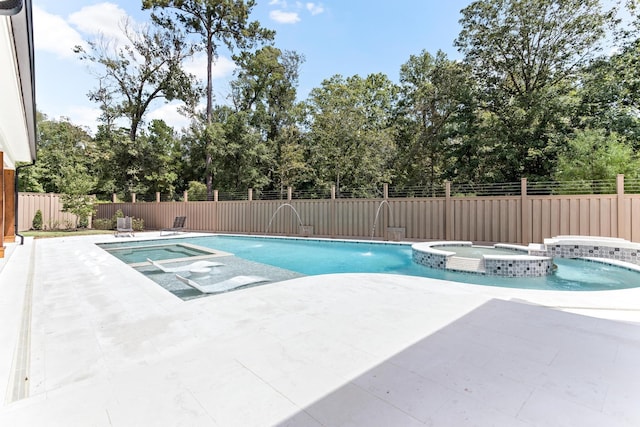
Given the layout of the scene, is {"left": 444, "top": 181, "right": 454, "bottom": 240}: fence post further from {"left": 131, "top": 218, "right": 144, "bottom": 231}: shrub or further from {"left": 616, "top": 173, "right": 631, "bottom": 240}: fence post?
{"left": 131, "top": 218, "right": 144, "bottom": 231}: shrub

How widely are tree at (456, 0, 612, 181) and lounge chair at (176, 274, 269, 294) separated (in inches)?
481

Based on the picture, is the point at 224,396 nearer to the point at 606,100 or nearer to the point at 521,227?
the point at 521,227

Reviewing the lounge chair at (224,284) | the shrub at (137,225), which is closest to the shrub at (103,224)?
the shrub at (137,225)

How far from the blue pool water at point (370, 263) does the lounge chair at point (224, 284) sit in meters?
1.39

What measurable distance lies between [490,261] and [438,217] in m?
3.49

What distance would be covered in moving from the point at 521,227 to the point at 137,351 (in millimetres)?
8450

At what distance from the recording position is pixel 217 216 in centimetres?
1309

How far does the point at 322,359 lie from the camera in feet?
6.89

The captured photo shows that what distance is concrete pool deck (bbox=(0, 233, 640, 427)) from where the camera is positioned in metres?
1.56

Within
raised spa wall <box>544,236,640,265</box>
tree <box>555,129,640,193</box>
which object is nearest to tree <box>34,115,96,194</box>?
raised spa wall <box>544,236,640,265</box>

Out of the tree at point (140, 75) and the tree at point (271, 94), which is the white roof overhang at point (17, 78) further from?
the tree at point (140, 75)

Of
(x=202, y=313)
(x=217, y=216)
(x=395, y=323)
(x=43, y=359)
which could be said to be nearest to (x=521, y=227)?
(x=395, y=323)

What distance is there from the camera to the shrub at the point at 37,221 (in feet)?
42.7

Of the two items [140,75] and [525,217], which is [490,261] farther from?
[140,75]
